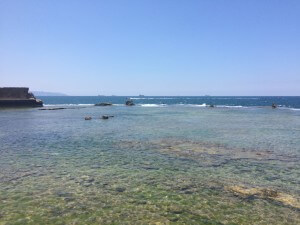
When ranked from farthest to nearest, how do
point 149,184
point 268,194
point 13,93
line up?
point 13,93, point 149,184, point 268,194

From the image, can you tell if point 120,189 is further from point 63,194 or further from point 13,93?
point 13,93

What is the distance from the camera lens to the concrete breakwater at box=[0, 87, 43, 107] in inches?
3782

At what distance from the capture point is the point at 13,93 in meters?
98.9

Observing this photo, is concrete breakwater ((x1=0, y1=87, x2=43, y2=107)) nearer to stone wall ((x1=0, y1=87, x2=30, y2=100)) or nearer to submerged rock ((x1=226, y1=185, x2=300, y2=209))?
stone wall ((x1=0, y1=87, x2=30, y2=100))

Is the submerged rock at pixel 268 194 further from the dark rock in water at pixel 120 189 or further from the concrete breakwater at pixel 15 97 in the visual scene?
the concrete breakwater at pixel 15 97

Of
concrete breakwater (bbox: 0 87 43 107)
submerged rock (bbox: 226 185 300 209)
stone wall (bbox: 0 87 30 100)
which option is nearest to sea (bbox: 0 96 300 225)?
submerged rock (bbox: 226 185 300 209)

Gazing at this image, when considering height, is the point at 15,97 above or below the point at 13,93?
below

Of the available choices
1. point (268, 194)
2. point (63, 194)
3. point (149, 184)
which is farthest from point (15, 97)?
point (268, 194)

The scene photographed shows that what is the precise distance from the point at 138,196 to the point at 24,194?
568 cm

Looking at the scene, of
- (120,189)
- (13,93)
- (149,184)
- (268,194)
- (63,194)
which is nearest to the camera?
(63,194)

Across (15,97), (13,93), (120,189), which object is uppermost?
(13,93)

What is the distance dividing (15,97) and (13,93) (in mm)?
1501

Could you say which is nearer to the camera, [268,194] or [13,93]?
[268,194]

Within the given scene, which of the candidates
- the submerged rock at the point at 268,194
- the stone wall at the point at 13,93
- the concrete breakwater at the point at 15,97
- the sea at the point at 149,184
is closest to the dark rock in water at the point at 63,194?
the sea at the point at 149,184
